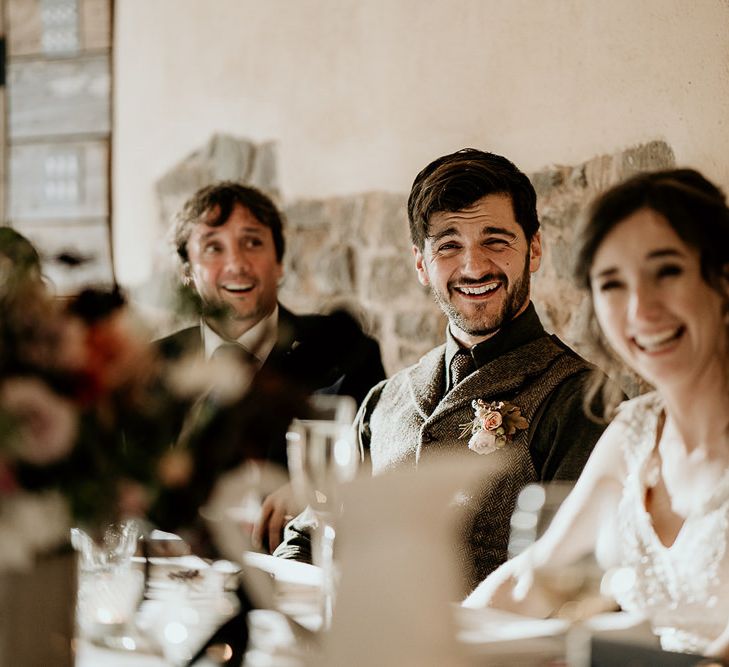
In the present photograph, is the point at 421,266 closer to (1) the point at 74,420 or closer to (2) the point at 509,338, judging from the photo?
(2) the point at 509,338

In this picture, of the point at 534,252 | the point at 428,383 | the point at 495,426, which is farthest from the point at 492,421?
the point at 534,252

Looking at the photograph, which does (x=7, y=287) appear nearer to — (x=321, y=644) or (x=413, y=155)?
(x=321, y=644)

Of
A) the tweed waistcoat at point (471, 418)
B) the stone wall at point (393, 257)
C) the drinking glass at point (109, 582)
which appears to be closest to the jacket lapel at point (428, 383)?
the tweed waistcoat at point (471, 418)

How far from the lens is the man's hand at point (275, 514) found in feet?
6.62

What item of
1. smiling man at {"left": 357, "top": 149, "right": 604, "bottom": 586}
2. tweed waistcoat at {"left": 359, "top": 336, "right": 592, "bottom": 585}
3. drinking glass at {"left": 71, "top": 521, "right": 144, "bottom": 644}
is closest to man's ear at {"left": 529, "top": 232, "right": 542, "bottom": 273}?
smiling man at {"left": 357, "top": 149, "right": 604, "bottom": 586}

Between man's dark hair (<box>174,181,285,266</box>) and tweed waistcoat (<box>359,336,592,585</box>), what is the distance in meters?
0.81

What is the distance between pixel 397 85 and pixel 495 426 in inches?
62.0

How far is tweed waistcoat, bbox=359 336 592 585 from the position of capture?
1894 millimetres

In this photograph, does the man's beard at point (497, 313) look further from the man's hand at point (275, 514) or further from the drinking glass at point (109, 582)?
the drinking glass at point (109, 582)

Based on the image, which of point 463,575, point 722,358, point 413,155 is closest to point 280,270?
point 413,155

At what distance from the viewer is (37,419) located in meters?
0.92

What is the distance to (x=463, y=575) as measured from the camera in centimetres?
187

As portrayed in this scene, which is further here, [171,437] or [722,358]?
[722,358]

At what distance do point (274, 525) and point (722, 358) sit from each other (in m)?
1.00
